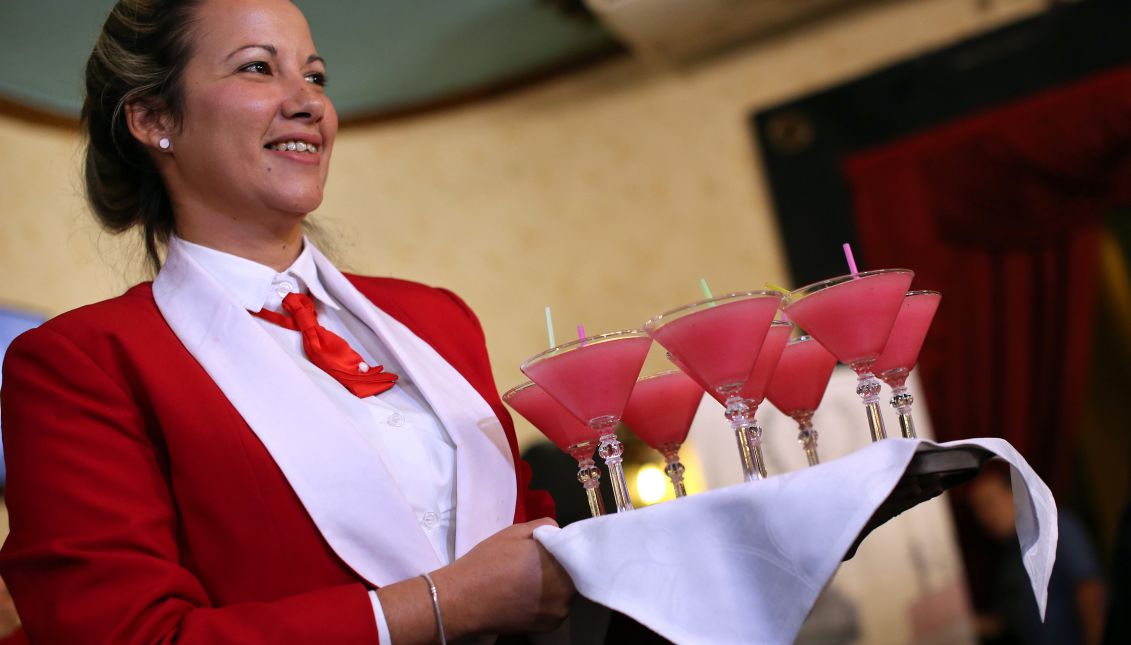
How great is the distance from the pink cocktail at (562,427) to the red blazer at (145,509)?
31 centimetres

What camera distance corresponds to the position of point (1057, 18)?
15.2 ft

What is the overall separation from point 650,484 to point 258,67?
8.48 feet

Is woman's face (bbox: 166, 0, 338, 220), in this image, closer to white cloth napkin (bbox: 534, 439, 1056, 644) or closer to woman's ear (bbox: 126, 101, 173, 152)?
woman's ear (bbox: 126, 101, 173, 152)

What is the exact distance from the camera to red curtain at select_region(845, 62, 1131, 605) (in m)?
4.70

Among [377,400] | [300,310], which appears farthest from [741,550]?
[300,310]

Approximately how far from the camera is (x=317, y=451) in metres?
1.23

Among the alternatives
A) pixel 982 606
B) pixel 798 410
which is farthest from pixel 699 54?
pixel 798 410

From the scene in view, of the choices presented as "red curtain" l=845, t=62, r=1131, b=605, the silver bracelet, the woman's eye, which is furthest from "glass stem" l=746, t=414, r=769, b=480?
"red curtain" l=845, t=62, r=1131, b=605

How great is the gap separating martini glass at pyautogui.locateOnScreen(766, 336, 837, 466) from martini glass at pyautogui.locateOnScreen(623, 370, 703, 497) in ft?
0.35

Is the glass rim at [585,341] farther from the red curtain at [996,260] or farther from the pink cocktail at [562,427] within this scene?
the red curtain at [996,260]

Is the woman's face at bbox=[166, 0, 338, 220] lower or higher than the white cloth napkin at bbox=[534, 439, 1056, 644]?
higher

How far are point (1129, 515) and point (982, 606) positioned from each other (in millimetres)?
2922

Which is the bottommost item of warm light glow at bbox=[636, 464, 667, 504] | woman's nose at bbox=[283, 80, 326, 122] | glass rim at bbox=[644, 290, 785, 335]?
warm light glow at bbox=[636, 464, 667, 504]

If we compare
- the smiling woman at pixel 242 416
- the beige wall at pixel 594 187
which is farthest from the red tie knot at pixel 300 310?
the beige wall at pixel 594 187
